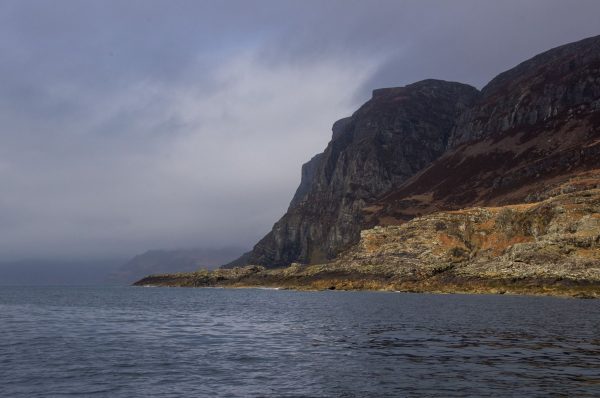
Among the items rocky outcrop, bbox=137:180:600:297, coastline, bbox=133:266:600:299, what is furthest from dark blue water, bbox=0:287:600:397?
rocky outcrop, bbox=137:180:600:297

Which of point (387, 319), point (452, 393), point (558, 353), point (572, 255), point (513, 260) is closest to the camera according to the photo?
point (452, 393)

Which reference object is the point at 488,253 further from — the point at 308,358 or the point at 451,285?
the point at 308,358

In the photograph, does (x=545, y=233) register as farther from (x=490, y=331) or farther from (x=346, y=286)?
(x=490, y=331)

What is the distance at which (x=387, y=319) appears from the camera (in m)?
57.5

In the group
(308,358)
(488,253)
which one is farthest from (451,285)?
(308,358)

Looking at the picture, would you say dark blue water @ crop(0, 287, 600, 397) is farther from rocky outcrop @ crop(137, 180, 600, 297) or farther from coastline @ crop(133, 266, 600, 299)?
rocky outcrop @ crop(137, 180, 600, 297)

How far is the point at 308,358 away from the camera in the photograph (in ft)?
106

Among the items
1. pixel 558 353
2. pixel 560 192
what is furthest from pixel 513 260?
pixel 558 353

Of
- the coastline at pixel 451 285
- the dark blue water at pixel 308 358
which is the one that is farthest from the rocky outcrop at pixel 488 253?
the dark blue water at pixel 308 358

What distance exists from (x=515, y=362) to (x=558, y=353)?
4.81 meters

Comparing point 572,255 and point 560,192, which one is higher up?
point 560,192

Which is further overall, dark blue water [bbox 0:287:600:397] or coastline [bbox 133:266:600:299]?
coastline [bbox 133:266:600:299]

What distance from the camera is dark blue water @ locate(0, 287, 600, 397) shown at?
946 inches

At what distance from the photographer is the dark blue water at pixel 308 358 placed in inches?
946
